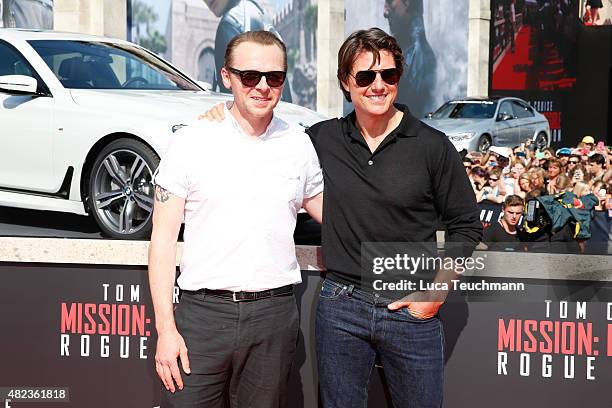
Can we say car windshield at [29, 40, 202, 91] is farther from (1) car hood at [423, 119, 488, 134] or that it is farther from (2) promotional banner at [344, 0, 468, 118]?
(2) promotional banner at [344, 0, 468, 118]

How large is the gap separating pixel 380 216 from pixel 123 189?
377cm

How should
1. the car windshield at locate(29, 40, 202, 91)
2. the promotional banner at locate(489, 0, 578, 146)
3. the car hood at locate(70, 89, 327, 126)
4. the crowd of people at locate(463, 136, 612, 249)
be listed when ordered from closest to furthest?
the car hood at locate(70, 89, 327, 126) → the crowd of people at locate(463, 136, 612, 249) → the car windshield at locate(29, 40, 202, 91) → the promotional banner at locate(489, 0, 578, 146)

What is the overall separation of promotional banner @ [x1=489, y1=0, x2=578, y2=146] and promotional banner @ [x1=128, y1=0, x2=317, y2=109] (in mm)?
7578

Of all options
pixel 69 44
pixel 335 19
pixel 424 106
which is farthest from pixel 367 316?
pixel 424 106

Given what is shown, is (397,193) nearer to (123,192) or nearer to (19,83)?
(123,192)

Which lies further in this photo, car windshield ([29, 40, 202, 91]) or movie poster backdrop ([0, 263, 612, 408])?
car windshield ([29, 40, 202, 91])

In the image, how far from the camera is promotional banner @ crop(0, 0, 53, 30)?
16750mm

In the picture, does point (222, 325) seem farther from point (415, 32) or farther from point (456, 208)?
point (415, 32)

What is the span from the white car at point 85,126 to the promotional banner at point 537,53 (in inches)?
768

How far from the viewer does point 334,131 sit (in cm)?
346

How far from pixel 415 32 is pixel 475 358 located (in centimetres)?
1877

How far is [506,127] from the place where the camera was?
1947cm

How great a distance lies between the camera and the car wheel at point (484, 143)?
18.0 metres

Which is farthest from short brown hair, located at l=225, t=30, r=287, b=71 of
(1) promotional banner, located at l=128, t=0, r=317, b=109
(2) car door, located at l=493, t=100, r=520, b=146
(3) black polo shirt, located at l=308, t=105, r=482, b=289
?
(2) car door, located at l=493, t=100, r=520, b=146
